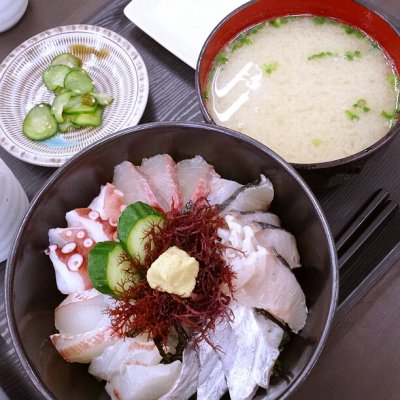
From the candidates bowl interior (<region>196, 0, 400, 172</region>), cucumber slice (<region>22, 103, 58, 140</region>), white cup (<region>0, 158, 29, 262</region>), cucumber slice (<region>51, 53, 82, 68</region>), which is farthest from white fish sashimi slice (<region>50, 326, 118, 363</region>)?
cucumber slice (<region>51, 53, 82, 68</region>)

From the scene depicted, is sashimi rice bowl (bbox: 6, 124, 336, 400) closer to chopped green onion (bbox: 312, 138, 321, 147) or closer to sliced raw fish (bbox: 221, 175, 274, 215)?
sliced raw fish (bbox: 221, 175, 274, 215)

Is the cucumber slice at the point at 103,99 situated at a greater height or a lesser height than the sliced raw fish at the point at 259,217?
lesser

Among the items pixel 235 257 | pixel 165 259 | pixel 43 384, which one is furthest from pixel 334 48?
pixel 43 384

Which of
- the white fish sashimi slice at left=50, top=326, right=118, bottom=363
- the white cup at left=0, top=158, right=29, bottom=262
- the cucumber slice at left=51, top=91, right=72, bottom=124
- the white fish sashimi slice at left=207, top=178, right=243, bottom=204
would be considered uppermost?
Answer: the white fish sashimi slice at left=207, top=178, right=243, bottom=204

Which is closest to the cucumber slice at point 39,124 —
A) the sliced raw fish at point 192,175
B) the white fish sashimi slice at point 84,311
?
the sliced raw fish at point 192,175

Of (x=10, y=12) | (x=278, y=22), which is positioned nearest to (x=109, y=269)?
(x=278, y=22)

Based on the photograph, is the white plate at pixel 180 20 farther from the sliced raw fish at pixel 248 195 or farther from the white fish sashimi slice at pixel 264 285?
the white fish sashimi slice at pixel 264 285

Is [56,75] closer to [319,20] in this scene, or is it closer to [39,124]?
[39,124]
